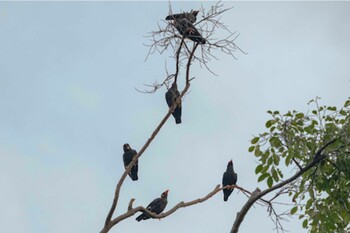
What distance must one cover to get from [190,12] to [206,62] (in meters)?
0.84

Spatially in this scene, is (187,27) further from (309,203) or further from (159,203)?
(159,203)

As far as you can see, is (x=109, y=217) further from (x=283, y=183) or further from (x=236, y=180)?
(x=236, y=180)

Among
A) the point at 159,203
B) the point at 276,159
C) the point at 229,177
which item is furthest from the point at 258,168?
the point at 229,177

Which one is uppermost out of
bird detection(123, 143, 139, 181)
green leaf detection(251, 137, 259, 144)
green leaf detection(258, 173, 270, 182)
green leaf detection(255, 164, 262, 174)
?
bird detection(123, 143, 139, 181)

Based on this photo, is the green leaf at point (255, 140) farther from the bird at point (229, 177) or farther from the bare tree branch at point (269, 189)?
the bird at point (229, 177)

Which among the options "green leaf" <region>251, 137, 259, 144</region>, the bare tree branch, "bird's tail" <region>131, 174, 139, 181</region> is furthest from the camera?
"bird's tail" <region>131, 174, 139, 181</region>

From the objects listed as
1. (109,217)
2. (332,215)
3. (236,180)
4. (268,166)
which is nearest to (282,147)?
(268,166)

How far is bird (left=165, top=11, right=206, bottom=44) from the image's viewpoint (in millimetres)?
7629

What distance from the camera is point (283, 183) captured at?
7.09 m

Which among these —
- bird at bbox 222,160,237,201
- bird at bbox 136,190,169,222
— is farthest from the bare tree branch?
bird at bbox 222,160,237,201

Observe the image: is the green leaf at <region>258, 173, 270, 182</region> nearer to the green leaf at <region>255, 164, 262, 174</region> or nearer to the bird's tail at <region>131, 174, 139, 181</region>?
the green leaf at <region>255, 164, 262, 174</region>

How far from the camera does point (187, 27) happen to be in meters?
7.83

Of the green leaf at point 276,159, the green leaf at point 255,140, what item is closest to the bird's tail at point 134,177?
the green leaf at point 255,140

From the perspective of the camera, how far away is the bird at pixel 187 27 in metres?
7.63
